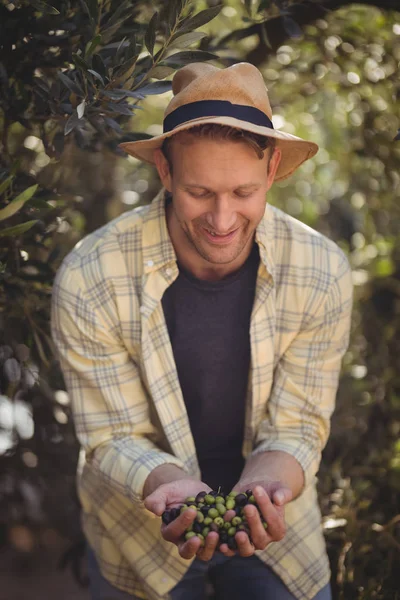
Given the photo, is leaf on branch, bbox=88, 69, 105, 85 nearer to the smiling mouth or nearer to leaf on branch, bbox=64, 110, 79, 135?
leaf on branch, bbox=64, 110, 79, 135

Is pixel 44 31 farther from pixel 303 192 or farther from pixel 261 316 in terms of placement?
pixel 303 192

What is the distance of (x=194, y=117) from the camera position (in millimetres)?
2248

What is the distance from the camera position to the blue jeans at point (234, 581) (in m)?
2.49

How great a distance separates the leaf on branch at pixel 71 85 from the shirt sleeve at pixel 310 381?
39.3 inches

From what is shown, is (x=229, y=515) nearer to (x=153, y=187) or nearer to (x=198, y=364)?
(x=198, y=364)

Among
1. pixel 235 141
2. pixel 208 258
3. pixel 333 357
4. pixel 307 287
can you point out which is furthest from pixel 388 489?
pixel 235 141

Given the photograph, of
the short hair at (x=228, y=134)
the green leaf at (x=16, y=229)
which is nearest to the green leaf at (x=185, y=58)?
the short hair at (x=228, y=134)

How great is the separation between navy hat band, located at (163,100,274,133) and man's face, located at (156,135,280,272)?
0.06 m

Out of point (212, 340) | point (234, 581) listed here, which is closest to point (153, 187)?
point (212, 340)

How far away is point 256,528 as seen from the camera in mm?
2137

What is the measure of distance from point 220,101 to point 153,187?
179cm

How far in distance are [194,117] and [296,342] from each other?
84cm

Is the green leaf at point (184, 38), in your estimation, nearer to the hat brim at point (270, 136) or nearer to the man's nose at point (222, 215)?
the hat brim at point (270, 136)

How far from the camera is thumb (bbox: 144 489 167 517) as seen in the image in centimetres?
216
